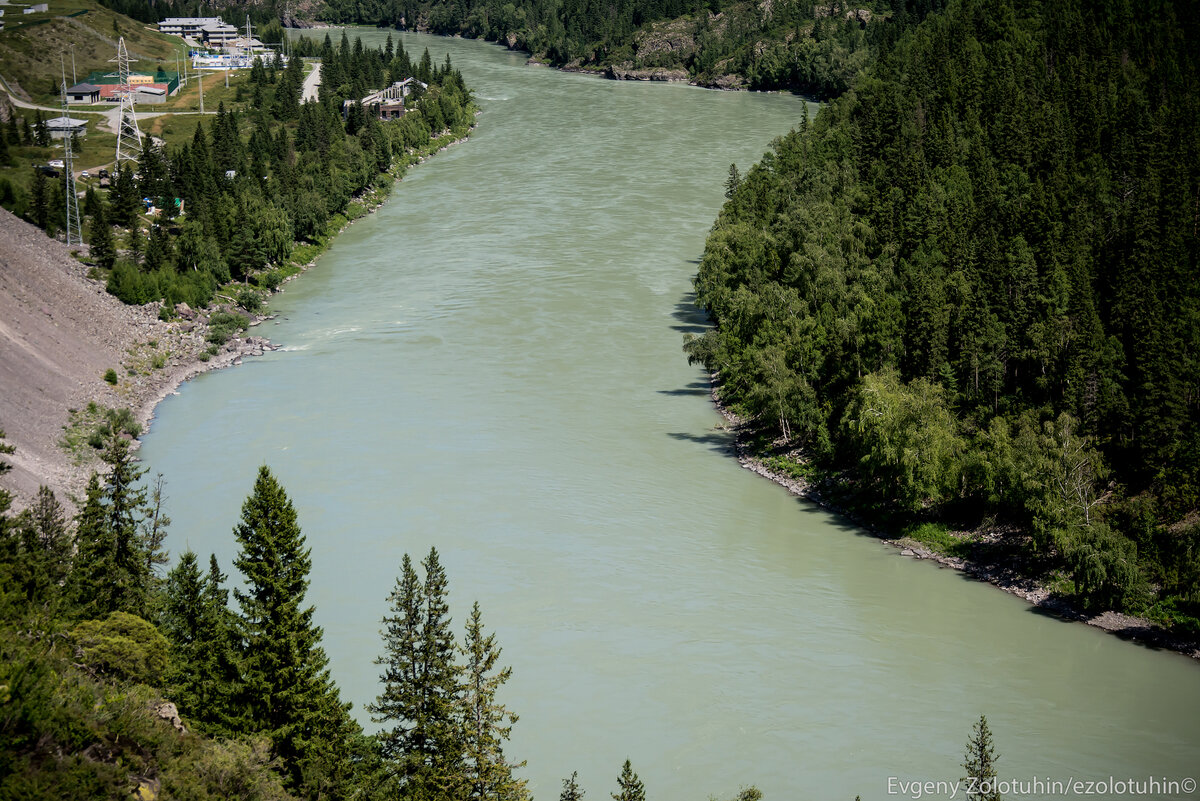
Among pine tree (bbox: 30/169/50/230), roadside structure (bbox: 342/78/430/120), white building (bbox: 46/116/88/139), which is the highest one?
roadside structure (bbox: 342/78/430/120)

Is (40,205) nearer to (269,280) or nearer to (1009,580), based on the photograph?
(269,280)

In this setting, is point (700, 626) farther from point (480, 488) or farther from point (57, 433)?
point (57, 433)

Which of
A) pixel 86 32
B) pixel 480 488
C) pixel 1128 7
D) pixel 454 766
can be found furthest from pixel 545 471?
pixel 86 32

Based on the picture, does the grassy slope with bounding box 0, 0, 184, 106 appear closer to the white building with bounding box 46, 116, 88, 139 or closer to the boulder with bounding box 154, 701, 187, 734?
the white building with bounding box 46, 116, 88, 139

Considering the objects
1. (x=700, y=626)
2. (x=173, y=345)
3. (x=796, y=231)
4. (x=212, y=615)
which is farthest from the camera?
(x=173, y=345)

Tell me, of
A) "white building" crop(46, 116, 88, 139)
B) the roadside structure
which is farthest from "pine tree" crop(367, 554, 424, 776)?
the roadside structure

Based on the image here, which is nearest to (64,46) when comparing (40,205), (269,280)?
(40,205)
